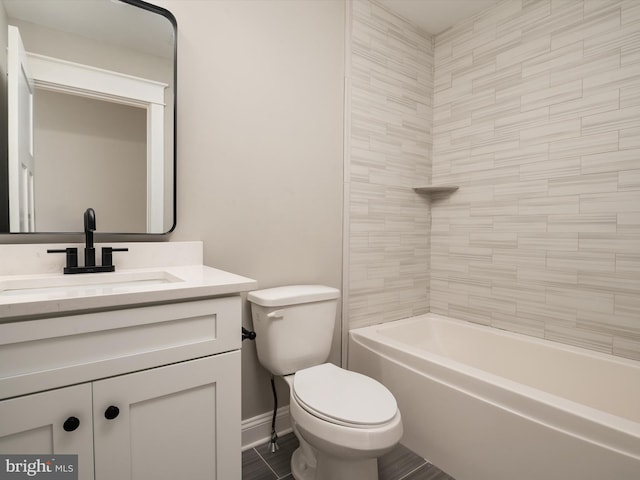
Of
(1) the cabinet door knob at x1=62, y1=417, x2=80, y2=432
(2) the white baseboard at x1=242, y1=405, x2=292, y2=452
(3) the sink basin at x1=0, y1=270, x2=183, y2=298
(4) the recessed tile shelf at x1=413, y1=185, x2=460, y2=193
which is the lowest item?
(2) the white baseboard at x1=242, y1=405, x2=292, y2=452

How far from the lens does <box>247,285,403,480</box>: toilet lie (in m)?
1.08

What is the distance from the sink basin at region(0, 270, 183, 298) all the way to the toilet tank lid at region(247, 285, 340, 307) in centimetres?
39

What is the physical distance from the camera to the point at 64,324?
77 cm

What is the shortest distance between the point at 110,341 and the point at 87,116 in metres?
0.88

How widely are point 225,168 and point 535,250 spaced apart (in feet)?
5.52

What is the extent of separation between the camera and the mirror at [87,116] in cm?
113

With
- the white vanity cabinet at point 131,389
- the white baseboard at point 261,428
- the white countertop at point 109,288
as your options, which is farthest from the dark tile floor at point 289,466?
the white countertop at point 109,288

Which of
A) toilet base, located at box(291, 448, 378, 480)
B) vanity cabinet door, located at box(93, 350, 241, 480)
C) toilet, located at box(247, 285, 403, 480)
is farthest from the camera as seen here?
toilet base, located at box(291, 448, 378, 480)

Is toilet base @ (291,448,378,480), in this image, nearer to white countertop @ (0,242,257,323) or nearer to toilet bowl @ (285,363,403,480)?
toilet bowl @ (285,363,403,480)

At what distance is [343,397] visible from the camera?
1222mm

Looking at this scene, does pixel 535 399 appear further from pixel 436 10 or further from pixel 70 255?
pixel 436 10

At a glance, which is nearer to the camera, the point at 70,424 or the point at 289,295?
the point at 70,424

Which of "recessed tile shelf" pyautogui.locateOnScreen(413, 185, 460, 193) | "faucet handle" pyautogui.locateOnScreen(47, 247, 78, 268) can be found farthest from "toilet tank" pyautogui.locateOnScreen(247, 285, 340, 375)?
"recessed tile shelf" pyautogui.locateOnScreen(413, 185, 460, 193)

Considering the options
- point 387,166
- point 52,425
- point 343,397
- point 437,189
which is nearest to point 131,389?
point 52,425
